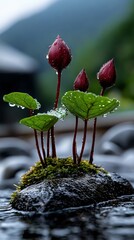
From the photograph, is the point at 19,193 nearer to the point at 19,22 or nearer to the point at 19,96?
the point at 19,96

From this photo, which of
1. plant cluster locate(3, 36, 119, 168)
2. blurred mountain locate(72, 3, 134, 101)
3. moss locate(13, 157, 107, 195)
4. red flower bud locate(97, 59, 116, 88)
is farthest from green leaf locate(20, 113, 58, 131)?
blurred mountain locate(72, 3, 134, 101)

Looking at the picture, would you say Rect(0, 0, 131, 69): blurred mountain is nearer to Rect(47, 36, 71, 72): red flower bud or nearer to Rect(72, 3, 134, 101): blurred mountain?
Rect(72, 3, 134, 101): blurred mountain

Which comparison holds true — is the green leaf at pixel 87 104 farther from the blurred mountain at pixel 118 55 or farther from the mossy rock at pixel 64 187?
the blurred mountain at pixel 118 55

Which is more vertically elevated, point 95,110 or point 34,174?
point 95,110

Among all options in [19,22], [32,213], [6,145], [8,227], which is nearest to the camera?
[8,227]

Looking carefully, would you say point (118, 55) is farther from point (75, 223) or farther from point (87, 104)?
point (75, 223)

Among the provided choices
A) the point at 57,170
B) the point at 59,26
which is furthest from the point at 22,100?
the point at 59,26

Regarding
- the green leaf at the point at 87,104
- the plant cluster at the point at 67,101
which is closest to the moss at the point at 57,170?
the plant cluster at the point at 67,101

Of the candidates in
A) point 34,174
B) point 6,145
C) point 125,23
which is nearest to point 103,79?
point 34,174
